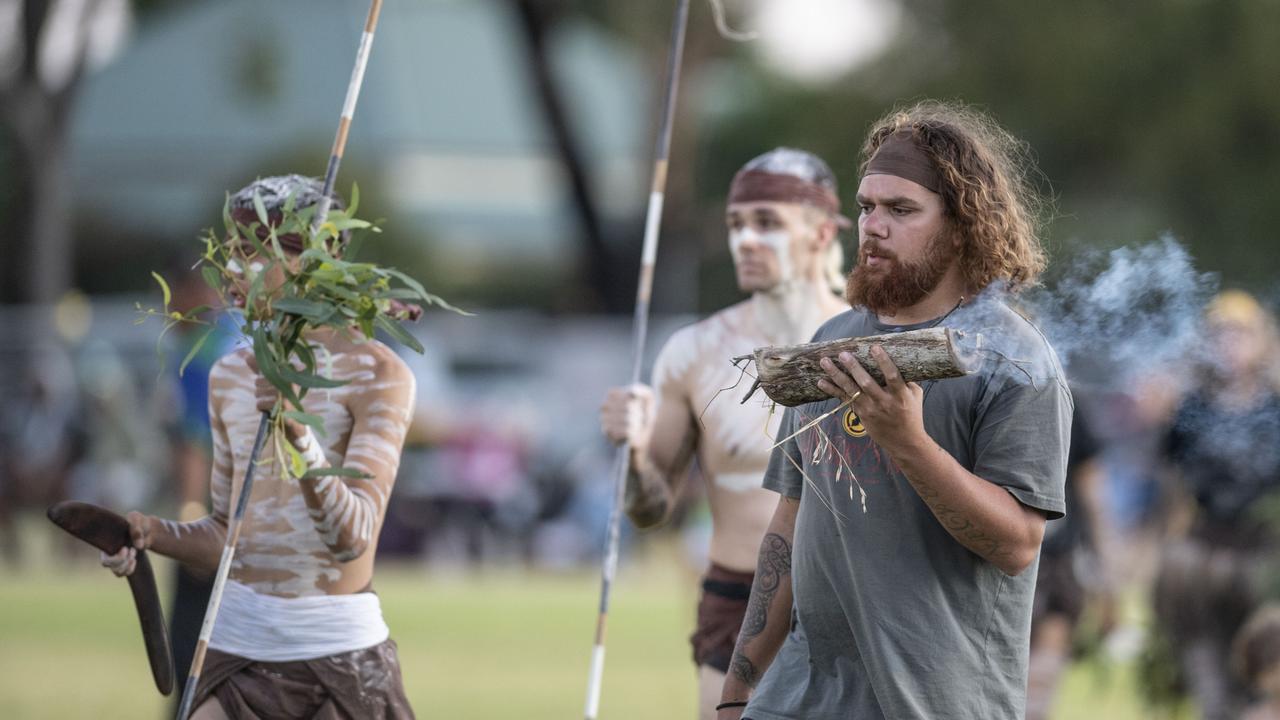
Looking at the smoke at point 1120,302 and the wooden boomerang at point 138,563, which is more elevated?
the smoke at point 1120,302

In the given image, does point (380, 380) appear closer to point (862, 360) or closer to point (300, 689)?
point (300, 689)

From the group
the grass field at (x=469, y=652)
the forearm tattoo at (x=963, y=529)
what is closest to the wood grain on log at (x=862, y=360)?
the forearm tattoo at (x=963, y=529)

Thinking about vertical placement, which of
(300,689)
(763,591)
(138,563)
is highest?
(763,591)

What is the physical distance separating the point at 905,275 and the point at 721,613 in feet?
8.16

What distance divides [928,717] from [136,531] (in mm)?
2336

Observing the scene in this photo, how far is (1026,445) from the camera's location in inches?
163

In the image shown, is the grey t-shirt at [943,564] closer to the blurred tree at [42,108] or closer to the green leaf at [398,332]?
the green leaf at [398,332]

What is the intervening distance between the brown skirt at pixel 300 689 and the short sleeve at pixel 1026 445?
198 cm

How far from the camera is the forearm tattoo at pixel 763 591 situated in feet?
15.9

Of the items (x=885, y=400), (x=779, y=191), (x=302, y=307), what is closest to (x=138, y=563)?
(x=302, y=307)

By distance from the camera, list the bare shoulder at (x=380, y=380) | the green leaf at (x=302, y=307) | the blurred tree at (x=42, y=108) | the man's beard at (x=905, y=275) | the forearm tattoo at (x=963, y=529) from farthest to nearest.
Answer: the blurred tree at (x=42, y=108) < the bare shoulder at (x=380, y=380) < the green leaf at (x=302, y=307) < the man's beard at (x=905, y=275) < the forearm tattoo at (x=963, y=529)

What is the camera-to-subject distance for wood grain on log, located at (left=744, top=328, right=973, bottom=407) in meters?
3.95

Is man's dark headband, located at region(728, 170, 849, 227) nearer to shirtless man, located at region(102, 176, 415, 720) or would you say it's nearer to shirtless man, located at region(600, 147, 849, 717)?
shirtless man, located at region(600, 147, 849, 717)

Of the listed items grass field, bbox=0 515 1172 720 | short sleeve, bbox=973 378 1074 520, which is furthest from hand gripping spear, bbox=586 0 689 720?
grass field, bbox=0 515 1172 720
